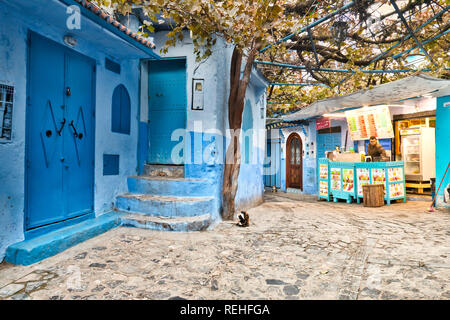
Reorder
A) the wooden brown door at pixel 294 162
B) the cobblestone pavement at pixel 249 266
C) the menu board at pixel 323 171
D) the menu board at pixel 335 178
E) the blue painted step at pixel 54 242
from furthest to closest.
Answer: the wooden brown door at pixel 294 162 → the menu board at pixel 323 171 → the menu board at pixel 335 178 → the blue painted step at pixel 54 242 → the cobblestone pavement at pixel 249 266

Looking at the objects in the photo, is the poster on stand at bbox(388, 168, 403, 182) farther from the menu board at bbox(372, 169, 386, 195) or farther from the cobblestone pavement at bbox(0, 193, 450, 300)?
the cobblestone pavement at bbox(0, 193, 450, 300)

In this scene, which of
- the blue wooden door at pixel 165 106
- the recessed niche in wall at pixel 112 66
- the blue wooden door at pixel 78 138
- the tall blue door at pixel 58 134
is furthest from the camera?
the blue wooden door at pixel 165 106

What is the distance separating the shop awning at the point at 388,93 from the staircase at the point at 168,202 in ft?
19.7

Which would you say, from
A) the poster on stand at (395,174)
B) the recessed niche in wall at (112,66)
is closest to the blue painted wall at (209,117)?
the recessed niche in wall at (112,66)

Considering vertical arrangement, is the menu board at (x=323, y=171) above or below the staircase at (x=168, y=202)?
above

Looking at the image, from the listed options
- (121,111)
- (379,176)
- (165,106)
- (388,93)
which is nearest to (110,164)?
(121,111)

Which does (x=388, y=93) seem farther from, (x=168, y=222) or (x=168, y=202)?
(x=168, y=222)

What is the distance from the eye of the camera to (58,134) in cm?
435

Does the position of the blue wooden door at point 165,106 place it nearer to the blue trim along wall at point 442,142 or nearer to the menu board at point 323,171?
the menu board at point 323,171

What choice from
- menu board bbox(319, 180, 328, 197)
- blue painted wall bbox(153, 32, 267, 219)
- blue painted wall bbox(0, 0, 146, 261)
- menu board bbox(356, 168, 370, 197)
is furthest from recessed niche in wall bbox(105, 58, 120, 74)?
menu board bbox(319, 180, 328, 197)

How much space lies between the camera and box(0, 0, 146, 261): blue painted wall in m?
3.54

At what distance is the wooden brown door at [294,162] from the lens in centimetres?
1416

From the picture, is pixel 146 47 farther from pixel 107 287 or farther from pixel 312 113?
pixel 312 113

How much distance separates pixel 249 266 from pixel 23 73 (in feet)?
13.4
